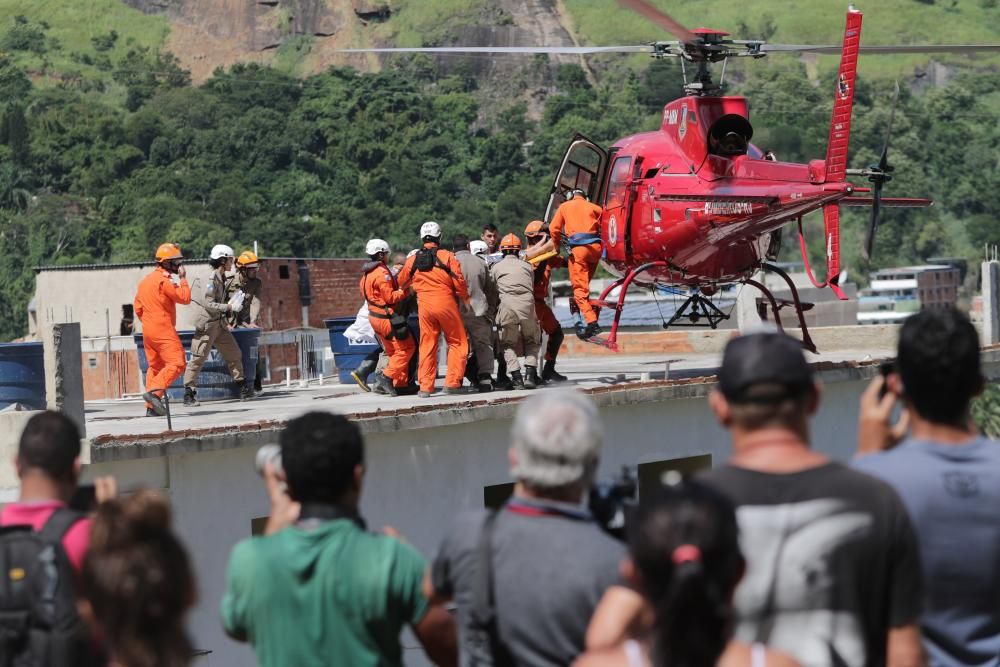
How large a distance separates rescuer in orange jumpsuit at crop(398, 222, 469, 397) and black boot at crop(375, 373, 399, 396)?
2.66 ft

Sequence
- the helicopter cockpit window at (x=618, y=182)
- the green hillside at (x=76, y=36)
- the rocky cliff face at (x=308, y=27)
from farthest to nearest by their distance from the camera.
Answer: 1. the green hillside at (x=76, y=36)
2. the rocky cliff face at (x=308, y=27)
3. the helicopter cockpit window at (x=618, y=182)

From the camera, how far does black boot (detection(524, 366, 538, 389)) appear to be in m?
17.0

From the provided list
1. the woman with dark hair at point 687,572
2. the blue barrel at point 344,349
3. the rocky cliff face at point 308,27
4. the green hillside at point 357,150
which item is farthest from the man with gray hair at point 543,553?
the rocky cliff face at point 308,27

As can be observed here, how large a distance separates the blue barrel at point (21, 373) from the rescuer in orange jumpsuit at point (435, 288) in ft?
12.7

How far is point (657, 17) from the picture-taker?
1496 cm

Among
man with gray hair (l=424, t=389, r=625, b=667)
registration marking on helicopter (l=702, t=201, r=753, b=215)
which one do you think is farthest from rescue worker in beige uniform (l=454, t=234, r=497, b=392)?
man with gray hair (l=424, t=389, r=625, b=667)

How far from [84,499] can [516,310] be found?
11.1 meters

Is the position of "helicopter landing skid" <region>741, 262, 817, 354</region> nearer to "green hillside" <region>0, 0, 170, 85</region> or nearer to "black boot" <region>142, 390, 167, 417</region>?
"black boot" <region>142, 390, 167, 417</region>

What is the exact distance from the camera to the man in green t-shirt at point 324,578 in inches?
194

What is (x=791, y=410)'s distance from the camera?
4.64m

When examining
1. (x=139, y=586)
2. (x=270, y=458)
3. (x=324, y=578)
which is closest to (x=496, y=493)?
(x=270, y=458)

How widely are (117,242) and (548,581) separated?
353ft

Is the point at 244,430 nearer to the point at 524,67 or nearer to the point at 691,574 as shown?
the point at 691,574

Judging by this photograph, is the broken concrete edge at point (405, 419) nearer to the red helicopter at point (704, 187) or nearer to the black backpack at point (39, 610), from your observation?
the red helicopter at point (704, 187)
